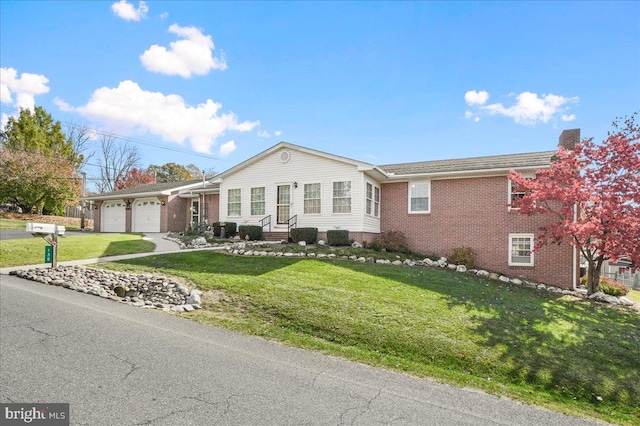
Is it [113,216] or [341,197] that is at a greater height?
[341,197]

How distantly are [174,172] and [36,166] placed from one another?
2291cm

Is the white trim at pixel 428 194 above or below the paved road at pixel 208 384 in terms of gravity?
above

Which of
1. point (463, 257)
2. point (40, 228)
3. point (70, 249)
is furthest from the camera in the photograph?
point (70, 249)

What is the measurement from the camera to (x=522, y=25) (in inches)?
475

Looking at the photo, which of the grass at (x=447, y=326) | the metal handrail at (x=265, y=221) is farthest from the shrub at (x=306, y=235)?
the grass at (x=447, y=326)

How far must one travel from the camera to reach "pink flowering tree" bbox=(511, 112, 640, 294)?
34.2ft

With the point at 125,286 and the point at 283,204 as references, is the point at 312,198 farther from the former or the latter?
the point at 125,286

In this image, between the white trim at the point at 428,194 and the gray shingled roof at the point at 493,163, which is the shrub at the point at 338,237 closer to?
the white trim at the point at 428,194

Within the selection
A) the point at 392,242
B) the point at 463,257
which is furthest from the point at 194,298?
the point at 463,257

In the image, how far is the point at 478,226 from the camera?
14805 mm

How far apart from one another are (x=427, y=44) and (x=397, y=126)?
463cm

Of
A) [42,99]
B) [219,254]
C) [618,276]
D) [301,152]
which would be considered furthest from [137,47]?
[42,99]

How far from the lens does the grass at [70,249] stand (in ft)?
43.1

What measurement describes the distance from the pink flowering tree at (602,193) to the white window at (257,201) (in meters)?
11.5
